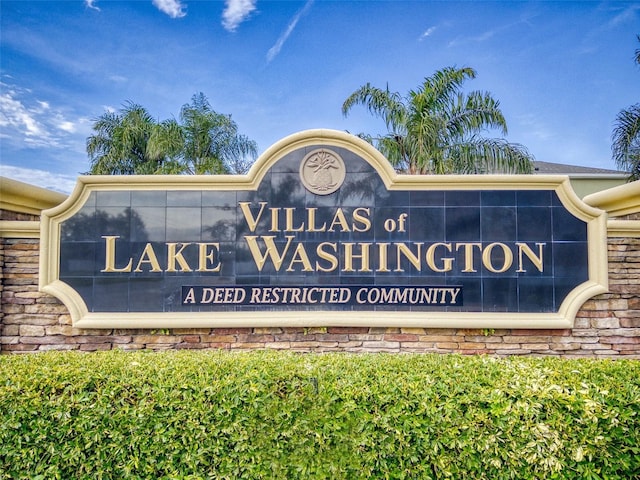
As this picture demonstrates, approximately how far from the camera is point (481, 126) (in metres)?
10.4

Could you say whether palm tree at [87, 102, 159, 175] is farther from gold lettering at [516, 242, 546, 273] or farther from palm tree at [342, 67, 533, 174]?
gold lettering at [516, 242, 546, 273]

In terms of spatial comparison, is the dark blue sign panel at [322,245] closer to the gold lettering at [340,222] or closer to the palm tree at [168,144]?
the gold lettering at [340,222]

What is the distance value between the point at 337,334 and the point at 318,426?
1820 millimetres

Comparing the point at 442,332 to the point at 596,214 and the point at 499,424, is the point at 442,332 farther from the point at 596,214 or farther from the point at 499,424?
the point at 596,214

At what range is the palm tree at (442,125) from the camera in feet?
33.6

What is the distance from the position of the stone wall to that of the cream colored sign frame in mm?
148

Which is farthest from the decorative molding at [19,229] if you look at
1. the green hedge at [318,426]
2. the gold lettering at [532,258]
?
the gold lettering at [532,258]

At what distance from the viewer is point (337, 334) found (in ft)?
15.6

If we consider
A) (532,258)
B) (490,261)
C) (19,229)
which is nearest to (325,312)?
(490,261)

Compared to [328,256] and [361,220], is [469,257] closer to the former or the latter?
[361,220]

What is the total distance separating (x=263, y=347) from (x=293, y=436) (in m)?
1.87

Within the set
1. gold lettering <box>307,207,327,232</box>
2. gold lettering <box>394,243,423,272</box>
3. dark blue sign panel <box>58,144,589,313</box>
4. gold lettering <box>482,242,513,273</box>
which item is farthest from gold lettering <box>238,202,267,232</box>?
gold lettering <box>482,242,513,273</box>

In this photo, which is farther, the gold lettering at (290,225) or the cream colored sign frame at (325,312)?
the gold lettering at (290,225)

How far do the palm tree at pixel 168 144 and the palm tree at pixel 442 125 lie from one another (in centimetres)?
522
